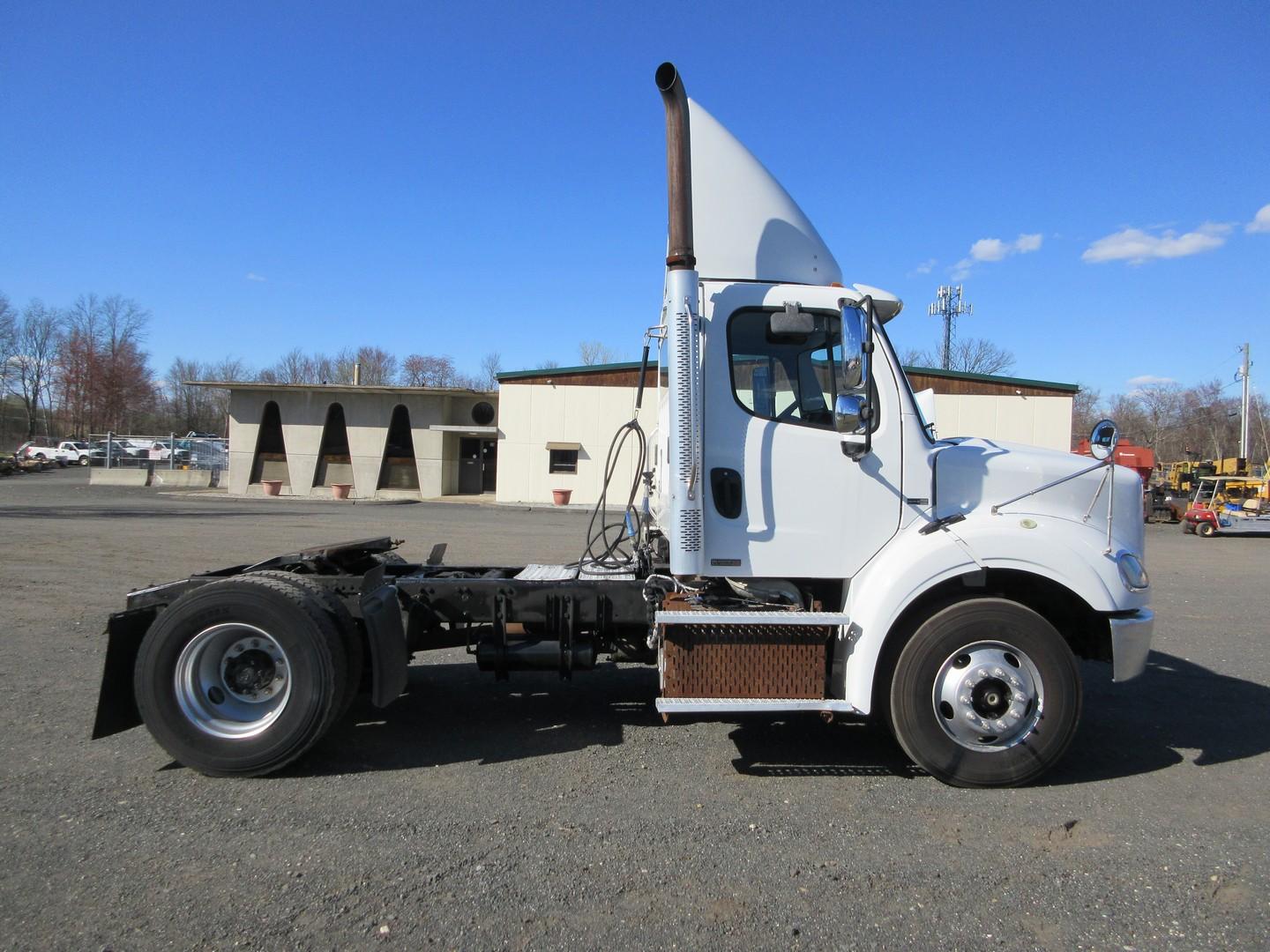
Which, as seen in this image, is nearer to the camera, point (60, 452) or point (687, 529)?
point (687, 529)

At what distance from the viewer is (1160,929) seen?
112 inches

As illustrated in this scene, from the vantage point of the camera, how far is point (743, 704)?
13.1ft

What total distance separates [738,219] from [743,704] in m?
2.71

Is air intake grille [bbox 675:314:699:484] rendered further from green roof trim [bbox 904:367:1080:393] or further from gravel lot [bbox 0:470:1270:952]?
green roof trim [bbox 904:367:1080:393]

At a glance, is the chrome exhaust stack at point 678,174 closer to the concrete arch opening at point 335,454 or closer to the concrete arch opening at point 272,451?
the concrete arch opening at point 335,454

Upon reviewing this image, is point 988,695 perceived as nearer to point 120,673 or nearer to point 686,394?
point 686,394

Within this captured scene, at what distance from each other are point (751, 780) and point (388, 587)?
231cm

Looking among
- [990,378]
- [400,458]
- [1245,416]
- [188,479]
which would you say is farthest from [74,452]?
[1245,416]

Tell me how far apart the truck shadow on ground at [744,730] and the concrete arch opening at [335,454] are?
29684 millimetres

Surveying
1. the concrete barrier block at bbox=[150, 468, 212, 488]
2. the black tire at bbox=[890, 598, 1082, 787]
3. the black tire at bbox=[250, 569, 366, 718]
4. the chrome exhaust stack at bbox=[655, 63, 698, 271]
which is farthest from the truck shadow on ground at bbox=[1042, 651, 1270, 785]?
the concrete barrier block at bbox=[150, 468, 212, 488]

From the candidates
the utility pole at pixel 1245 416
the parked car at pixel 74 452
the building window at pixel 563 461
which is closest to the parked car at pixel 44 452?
the parked car at pixel 74 452

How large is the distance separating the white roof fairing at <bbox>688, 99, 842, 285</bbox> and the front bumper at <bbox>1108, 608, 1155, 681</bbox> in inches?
96.8

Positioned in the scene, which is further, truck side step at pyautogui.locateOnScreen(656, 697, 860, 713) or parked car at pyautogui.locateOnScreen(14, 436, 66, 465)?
parked car at pyautogui.locateOnScreen(14, 436, 66, 465)

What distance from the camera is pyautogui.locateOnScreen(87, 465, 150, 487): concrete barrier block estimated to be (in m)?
35.2
